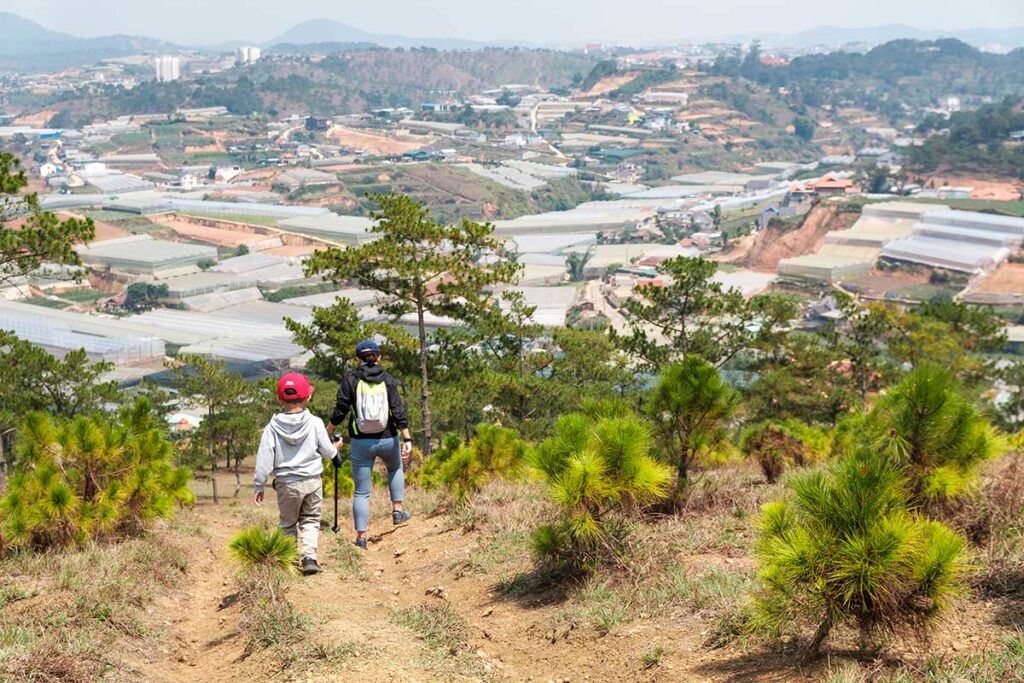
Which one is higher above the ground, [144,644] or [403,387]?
[144,644]

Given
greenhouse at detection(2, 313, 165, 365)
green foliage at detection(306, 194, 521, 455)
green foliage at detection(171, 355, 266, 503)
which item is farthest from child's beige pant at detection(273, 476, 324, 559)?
greenhouse at detection(2, 313, 165, 365)

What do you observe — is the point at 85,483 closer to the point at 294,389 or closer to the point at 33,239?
the point at 294,389

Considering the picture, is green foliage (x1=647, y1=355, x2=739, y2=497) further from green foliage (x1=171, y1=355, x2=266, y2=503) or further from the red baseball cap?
green foliage (x1=171, y1=355, x2=266, y2=503)

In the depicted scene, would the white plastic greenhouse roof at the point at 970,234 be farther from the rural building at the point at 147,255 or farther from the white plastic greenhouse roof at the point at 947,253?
the rural building at the point at 147,255

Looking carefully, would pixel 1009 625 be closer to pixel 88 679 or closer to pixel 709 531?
pixel 709 531

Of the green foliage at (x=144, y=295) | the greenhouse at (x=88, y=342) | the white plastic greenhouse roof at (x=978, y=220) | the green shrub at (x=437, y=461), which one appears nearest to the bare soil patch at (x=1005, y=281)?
the white plastic greenhouse roof at (x=978, y=220)

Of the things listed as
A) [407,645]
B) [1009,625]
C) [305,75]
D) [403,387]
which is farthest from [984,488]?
[305,75]
